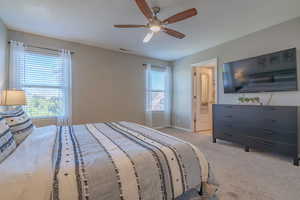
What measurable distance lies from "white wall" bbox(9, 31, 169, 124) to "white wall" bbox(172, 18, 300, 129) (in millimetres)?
1296

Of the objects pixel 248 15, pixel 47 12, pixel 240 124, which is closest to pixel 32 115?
pixel 47 12

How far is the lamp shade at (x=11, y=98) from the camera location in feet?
7.77

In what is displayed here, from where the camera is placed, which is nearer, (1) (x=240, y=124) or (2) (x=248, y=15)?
(2) (x=248, y=15)

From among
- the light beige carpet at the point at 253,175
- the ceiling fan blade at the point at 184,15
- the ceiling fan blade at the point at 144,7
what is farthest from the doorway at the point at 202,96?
the ceiling fan blade at the point at 144,7

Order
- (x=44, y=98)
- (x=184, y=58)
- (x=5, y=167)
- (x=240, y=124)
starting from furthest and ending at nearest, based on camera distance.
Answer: (x=184, y=58), (x=44, y=98), (x=240, y=124), (x=5, y=167)

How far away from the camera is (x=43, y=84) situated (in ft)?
10.9

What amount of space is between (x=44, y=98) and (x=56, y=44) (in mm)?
1295

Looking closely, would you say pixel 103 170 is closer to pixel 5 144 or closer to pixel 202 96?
pixel 5 144

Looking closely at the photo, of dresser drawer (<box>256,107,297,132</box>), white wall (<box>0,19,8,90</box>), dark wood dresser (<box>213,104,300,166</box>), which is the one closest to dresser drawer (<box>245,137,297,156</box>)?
dark wood dresser (<box>213,104,300,166</box>)

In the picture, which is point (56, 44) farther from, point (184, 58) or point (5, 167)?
point (184, 58)

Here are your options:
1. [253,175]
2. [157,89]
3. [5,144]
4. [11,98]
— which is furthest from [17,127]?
[157,89]

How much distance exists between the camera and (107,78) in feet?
13.7

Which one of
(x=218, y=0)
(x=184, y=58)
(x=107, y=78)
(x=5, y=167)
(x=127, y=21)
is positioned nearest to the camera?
(x=5, y=167)

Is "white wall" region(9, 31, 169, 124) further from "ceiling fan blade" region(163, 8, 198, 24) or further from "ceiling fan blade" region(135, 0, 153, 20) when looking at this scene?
"ceiling fan blade" region(163, 8, 198, 24)
